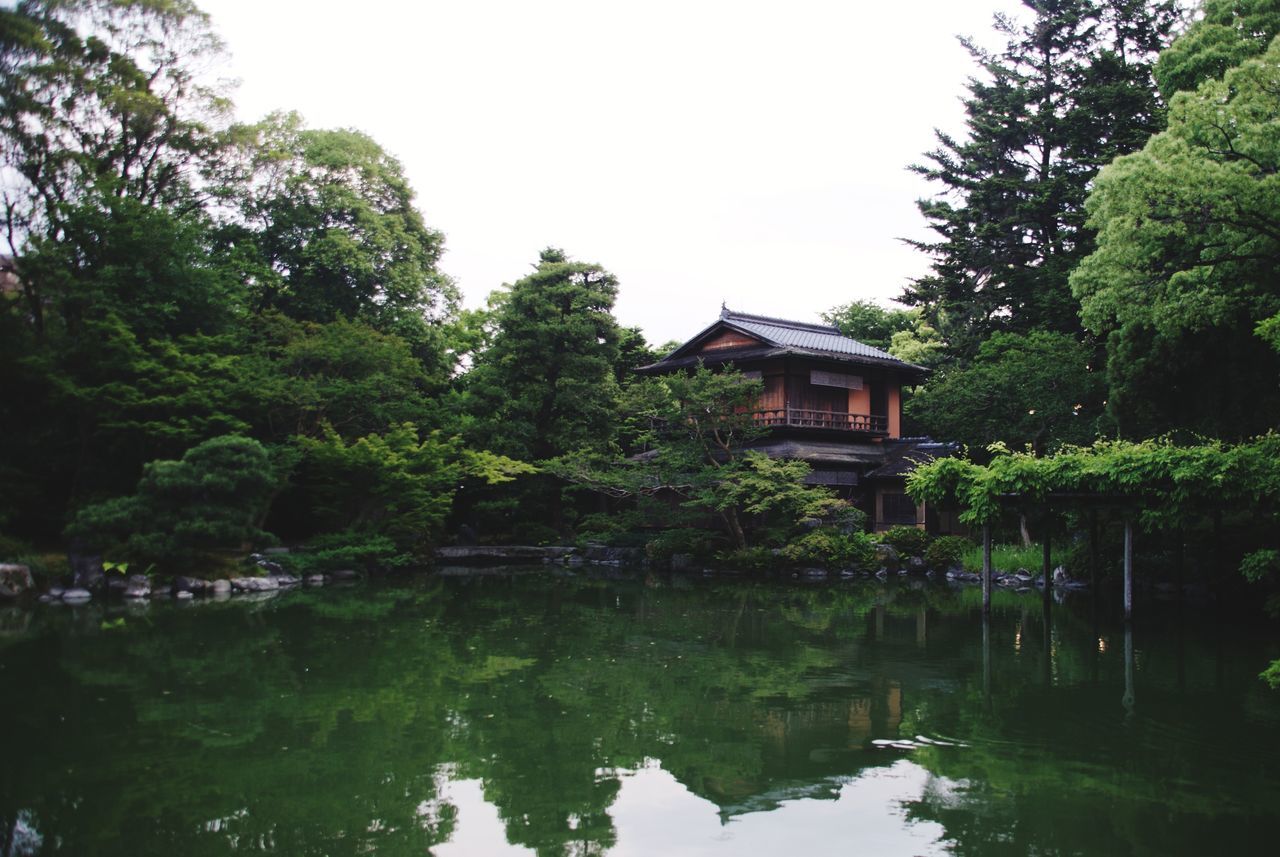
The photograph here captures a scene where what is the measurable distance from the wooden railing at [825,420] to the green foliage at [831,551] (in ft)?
15.7

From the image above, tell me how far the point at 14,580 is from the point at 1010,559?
20.3 metres

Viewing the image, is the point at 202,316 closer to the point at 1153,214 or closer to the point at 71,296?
the point at 71,296

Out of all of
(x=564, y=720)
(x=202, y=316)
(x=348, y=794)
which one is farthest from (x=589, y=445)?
(x=348, y=794)

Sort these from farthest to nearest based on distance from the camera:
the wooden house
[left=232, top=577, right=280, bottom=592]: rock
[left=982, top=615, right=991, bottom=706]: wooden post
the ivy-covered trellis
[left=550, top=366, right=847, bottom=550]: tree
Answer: the wooden house < [left=550, top=366, right=847, bottom=550]: tree < [left=232, top=577, right=280, bottom=592]: rock < the ivy-covered trellis < [left=982, top=615, right=991, bottom=706]: wooden post

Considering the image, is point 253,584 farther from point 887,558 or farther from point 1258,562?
point 1258,562

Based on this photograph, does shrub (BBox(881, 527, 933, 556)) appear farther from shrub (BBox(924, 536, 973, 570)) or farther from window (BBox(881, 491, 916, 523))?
window (BBox(881, 491, 916, 523))

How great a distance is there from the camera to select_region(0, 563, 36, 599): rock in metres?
16.0

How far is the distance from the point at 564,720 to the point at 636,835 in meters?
2.60

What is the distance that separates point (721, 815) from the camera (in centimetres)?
596

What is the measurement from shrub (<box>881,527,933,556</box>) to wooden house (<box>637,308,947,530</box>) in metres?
3.15

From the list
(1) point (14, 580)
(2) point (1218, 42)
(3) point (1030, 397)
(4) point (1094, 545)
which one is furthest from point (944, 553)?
(1) point (14, 580)

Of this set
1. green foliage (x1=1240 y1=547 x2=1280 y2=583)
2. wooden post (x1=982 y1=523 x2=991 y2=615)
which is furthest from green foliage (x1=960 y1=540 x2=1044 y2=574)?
green foliage (x1=1240 y1=547 x2=1280 y2=583)

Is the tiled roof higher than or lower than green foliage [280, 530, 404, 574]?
higher

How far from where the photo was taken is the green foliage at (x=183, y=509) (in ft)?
57.2
